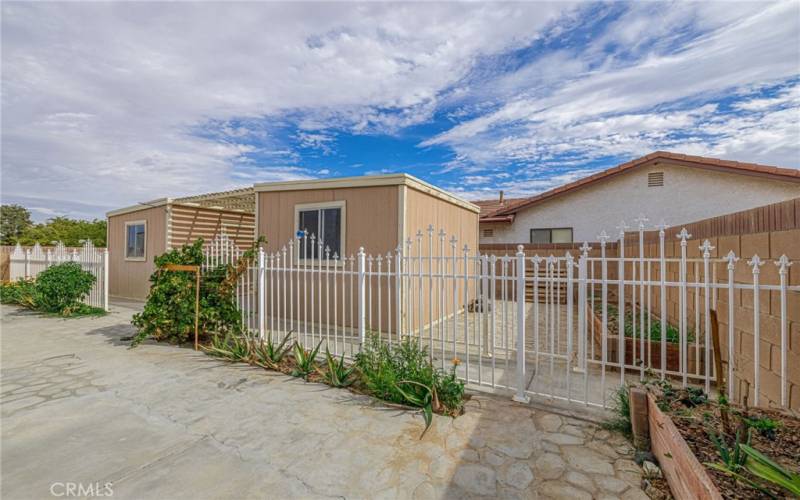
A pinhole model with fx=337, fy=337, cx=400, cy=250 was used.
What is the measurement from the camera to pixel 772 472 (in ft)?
4.93

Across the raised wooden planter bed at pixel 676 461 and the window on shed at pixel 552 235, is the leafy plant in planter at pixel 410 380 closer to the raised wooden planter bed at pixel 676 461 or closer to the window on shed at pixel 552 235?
the raised wooden planter bed at pixel 676 461

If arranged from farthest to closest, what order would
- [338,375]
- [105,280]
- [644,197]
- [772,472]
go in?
1. [644,197]
2. [105,280]
3. [338,375]
4. [772,472]

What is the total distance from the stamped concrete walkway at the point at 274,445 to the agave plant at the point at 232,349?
0.64 m

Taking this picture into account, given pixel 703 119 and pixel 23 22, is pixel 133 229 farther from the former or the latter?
pixel 703 119

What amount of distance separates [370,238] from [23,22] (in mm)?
6404

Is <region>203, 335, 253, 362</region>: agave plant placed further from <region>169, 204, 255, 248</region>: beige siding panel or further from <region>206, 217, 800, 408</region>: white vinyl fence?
<region>169, 204, 255, 248</region>: beige siding panel

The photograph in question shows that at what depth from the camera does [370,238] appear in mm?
6395

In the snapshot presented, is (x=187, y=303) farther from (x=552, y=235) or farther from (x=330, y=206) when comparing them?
(x=552, y=235)

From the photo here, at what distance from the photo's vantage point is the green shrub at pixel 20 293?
9156mm

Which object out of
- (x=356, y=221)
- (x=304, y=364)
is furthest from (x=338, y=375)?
(x=356, y=221)

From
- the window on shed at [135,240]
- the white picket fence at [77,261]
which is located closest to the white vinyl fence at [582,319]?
the white picket fence at [77,261]

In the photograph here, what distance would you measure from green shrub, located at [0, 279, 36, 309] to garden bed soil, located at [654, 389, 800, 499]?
43.6 ft

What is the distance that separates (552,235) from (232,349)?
11.8m

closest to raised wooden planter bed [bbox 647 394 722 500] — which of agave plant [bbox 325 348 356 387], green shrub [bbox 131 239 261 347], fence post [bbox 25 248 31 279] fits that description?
agave plant [bbox 325 348 356 387]
